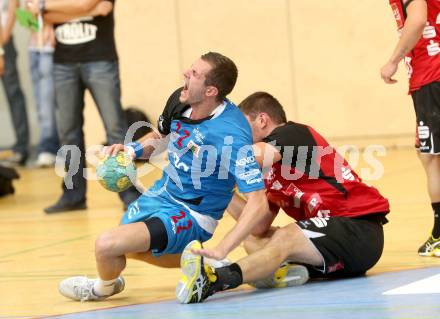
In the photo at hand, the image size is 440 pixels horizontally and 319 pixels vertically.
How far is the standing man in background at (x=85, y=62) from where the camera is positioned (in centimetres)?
870

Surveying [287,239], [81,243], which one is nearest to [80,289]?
[287,239]

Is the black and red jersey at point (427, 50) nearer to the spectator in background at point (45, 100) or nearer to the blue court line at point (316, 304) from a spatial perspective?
the blue court line at point (316, 304)

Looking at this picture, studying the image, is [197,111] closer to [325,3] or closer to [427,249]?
[427,249]

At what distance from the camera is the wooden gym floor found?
17.7 feet

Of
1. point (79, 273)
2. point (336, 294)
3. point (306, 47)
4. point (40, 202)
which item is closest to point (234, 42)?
point (306, 47)

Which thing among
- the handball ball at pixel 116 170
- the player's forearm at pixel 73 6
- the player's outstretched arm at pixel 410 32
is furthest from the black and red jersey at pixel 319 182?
the player's forearm at pixel 73 6

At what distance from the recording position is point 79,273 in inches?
242

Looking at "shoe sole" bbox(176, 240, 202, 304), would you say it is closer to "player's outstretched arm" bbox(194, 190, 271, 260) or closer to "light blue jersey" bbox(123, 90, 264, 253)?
"player's outstretched arm" bbox(194, 190, 271, 260)

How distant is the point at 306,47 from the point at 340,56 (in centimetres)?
44

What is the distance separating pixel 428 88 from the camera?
6.03 m

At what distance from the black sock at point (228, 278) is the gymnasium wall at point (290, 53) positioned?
7.10 meters

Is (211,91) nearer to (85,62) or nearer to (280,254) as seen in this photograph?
(280,254)

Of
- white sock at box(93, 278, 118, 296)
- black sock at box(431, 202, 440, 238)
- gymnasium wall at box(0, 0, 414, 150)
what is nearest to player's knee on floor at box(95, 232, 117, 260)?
white sock at box(93, 278, 118, 296)

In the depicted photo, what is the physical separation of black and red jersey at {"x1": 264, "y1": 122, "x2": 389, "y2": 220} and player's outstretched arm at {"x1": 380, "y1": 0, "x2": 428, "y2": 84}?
0.64 m
